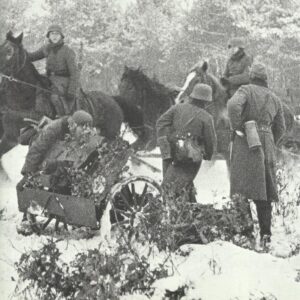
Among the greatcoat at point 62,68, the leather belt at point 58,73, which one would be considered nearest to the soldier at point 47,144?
the greatcoat at point 62,68

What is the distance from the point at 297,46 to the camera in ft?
44.2

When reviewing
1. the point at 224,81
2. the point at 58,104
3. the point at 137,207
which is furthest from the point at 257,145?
the point at 58,104

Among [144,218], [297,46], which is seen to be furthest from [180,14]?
[144,218]

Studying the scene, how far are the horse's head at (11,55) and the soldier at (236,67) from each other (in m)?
Result: 3.14

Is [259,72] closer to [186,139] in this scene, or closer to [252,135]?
[252,135]

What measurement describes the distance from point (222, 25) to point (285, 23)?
141 centimetres

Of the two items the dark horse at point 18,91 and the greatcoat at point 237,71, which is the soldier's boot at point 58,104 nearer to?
the dark horse at point 18,91

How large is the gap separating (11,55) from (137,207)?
13.5ft

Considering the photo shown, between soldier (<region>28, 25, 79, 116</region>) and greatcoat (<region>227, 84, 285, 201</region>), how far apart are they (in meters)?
3.73

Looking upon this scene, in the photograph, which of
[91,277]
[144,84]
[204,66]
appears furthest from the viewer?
[144,84]

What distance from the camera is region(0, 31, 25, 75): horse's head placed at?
8414 mm

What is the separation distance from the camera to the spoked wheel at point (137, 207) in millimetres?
4719

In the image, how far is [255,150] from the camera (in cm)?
554

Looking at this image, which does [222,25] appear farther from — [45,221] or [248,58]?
[45,221]
